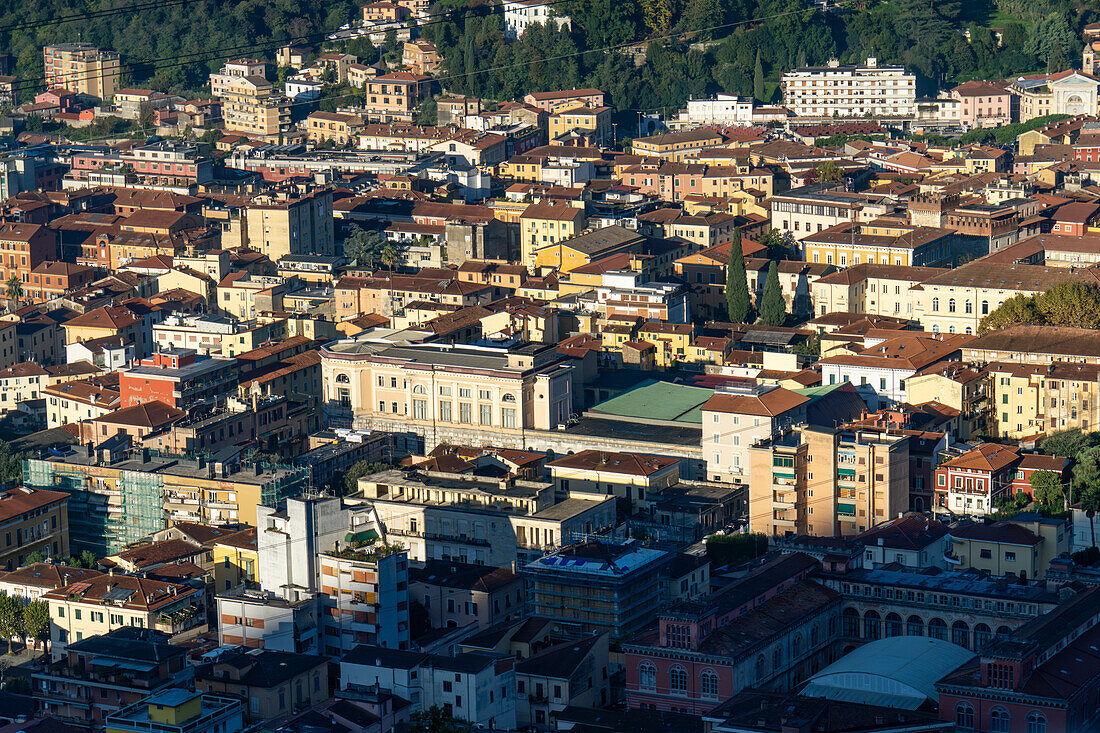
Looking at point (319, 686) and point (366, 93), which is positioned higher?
point (366, 93)

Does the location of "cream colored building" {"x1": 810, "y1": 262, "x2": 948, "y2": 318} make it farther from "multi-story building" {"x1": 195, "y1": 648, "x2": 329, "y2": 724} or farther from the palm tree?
"multi-story building" {"x1": 195, "y1": 648, "x2": 329, "y2": 724}

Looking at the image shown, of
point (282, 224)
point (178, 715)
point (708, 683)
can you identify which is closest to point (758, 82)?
point (282, 224)

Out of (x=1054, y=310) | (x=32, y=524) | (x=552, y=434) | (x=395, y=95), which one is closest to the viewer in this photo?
(x=32, y=524)

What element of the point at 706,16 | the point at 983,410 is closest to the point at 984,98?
the point at 706,16

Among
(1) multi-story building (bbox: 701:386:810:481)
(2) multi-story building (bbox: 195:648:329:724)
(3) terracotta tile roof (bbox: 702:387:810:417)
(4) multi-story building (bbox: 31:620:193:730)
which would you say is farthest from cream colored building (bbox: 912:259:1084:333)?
(4) multi-story building (bbox: 31:620:193:730)

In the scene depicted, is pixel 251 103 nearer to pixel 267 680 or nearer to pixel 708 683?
pixel 267 680

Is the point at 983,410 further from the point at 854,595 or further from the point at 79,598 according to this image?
the point at 79,598

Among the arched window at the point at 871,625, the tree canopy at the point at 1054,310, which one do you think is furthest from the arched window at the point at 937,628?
the tree canopy at the point at 1054,310
